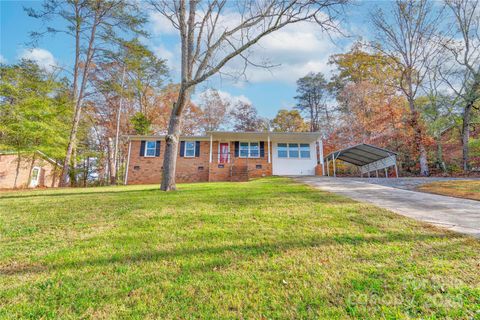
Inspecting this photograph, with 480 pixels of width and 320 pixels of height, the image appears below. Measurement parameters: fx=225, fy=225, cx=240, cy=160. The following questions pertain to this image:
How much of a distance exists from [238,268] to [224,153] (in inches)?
517

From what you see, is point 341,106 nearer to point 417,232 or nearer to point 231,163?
point 231,163

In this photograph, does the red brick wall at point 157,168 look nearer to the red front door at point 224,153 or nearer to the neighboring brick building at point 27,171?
the red front door at point 224,153

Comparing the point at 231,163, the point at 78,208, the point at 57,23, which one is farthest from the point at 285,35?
the point at 57,23

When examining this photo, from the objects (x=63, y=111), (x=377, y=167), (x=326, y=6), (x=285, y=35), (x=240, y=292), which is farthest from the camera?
(x=377, y=167)

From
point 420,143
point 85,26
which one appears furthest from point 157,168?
point 420,143

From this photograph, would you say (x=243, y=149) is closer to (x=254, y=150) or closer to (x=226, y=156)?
(x=254, y=150)

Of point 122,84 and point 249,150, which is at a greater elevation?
point 122,84

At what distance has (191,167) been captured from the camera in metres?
14.8

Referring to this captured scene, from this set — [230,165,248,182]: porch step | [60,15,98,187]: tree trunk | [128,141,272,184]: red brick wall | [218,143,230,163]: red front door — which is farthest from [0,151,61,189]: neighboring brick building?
[230,165,248,182]: porch step

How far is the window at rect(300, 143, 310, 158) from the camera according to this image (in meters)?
15.3

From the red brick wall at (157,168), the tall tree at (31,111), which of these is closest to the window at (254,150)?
the red brick wall at (157,168)

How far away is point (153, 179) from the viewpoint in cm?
1468

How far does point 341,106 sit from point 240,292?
74.0 feet

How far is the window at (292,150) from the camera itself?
15.3m
